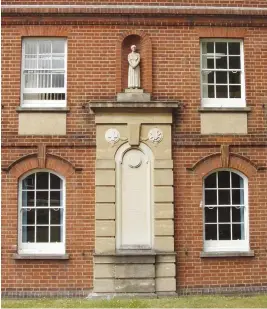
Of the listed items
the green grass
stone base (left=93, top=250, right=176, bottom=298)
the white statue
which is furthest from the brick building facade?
the green grass

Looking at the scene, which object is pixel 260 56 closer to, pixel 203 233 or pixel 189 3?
pixel 189 3

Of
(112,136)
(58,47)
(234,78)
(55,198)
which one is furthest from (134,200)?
(58,47)

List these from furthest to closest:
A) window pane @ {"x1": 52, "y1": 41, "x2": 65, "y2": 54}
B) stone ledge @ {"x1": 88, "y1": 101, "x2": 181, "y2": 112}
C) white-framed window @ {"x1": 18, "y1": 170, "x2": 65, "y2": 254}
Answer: window pane @ {"x1": 52, "y1": 41, "x2": 65, "y2": 54}
white-framed window @ {"x1": 18, "y1": 170, "x2": 65, "y2": 254}
stone ledge @ {"x1": 88, "y1": 101, "x2": 181, "y2": 112}

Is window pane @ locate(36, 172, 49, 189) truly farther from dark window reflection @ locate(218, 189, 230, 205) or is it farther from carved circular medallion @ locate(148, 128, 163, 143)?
dark window reflection @ locate(218, 189, 230, 205)

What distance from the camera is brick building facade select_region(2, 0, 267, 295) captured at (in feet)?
44.1

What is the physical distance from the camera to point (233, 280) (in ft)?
44.6

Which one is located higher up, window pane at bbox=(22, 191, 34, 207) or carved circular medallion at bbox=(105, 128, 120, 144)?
carved circular medallion at bbox=(105, 128, 120, 144)

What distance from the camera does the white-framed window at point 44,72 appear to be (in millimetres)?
14039

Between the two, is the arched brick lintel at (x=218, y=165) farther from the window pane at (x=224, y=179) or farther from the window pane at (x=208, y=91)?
the window pane at (x=208, y=91)

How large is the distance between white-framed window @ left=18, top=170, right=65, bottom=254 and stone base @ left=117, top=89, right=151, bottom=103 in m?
2.47

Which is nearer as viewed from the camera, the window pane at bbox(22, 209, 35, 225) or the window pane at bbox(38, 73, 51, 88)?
the window pane at bbox(22, 209, 35, 225)

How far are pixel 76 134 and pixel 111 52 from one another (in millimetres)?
2226

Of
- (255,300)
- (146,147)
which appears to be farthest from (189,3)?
(255,300)

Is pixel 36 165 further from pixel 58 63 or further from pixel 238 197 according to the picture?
pixel 238 197
